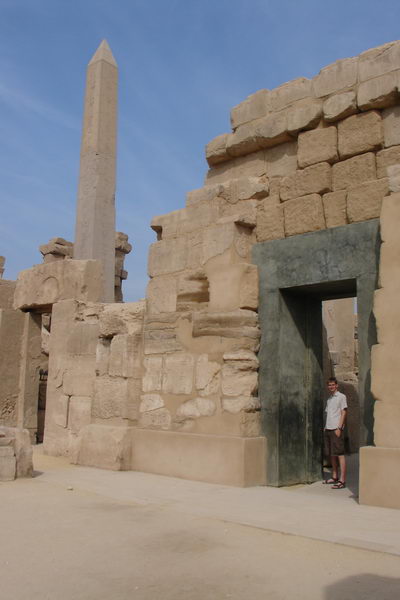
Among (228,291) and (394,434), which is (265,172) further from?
(394,434)

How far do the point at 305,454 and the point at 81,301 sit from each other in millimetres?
3592

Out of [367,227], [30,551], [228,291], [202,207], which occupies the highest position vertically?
[202,207]

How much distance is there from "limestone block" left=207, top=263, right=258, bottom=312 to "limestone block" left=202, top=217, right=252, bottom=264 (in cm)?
19

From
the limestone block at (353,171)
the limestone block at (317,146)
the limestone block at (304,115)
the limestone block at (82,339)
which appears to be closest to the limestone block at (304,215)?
the limestone block at (353,171)

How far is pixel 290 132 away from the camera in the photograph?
600 cm

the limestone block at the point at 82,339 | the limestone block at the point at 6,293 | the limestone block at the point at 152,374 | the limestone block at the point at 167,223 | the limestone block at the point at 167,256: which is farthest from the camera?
the limestone block at the point at 6,293

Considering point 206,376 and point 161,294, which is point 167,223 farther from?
point 206,376

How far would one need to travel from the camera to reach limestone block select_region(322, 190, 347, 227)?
18.0 ft

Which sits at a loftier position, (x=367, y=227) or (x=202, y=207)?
(x=202, y=207)

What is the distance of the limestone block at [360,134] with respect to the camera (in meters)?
5.35

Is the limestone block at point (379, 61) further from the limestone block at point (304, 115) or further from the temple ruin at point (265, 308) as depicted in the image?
the limestone block at point (304, 115)

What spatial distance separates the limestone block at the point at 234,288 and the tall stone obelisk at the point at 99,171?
9054 millimetres

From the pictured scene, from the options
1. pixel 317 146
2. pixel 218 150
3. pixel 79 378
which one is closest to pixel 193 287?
pixel 218 150

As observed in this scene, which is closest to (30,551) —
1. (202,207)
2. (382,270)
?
(382,270)
